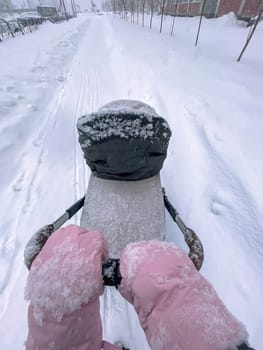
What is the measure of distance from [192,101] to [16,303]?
2.84 m

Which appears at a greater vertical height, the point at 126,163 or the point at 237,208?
the point at 126,163

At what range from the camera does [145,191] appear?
4.22 feet

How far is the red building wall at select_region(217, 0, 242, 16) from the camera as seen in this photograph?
40.9ft

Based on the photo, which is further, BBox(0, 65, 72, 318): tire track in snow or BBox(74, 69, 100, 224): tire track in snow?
BBox(74, 69, 100, 224): tire track in snow

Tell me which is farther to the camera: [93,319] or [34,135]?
[34,135]

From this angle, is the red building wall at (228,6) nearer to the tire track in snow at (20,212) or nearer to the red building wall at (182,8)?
the red building wall at (182,8)

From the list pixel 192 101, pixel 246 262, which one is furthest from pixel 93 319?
pixel 192 101

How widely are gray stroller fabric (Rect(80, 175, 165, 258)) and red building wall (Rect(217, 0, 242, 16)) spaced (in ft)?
54.3

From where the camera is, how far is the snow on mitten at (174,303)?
559 millimetres

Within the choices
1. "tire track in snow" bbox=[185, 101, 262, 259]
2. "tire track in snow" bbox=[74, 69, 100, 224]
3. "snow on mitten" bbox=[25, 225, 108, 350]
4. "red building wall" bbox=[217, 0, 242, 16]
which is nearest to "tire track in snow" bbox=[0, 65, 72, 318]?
"tire track in snow" bbox=[74, 69, 100, 224]

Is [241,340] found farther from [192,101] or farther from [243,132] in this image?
[192,101]

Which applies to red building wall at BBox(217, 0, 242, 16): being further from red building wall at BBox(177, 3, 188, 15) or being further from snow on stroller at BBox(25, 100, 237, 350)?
snow on stroller at BBox(25, 100, 237, 350)

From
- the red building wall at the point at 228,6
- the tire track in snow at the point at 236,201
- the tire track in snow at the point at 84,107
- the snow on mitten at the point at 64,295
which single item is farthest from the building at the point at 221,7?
the snow on mitten at the point at 64,295

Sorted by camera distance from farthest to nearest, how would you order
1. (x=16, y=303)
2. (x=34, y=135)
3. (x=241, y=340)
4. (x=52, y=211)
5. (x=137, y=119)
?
(x=34, y=135) < (x=52, y=211) < (x=16, y=303) < (x=137, y=119) < (x=241, y=340)
